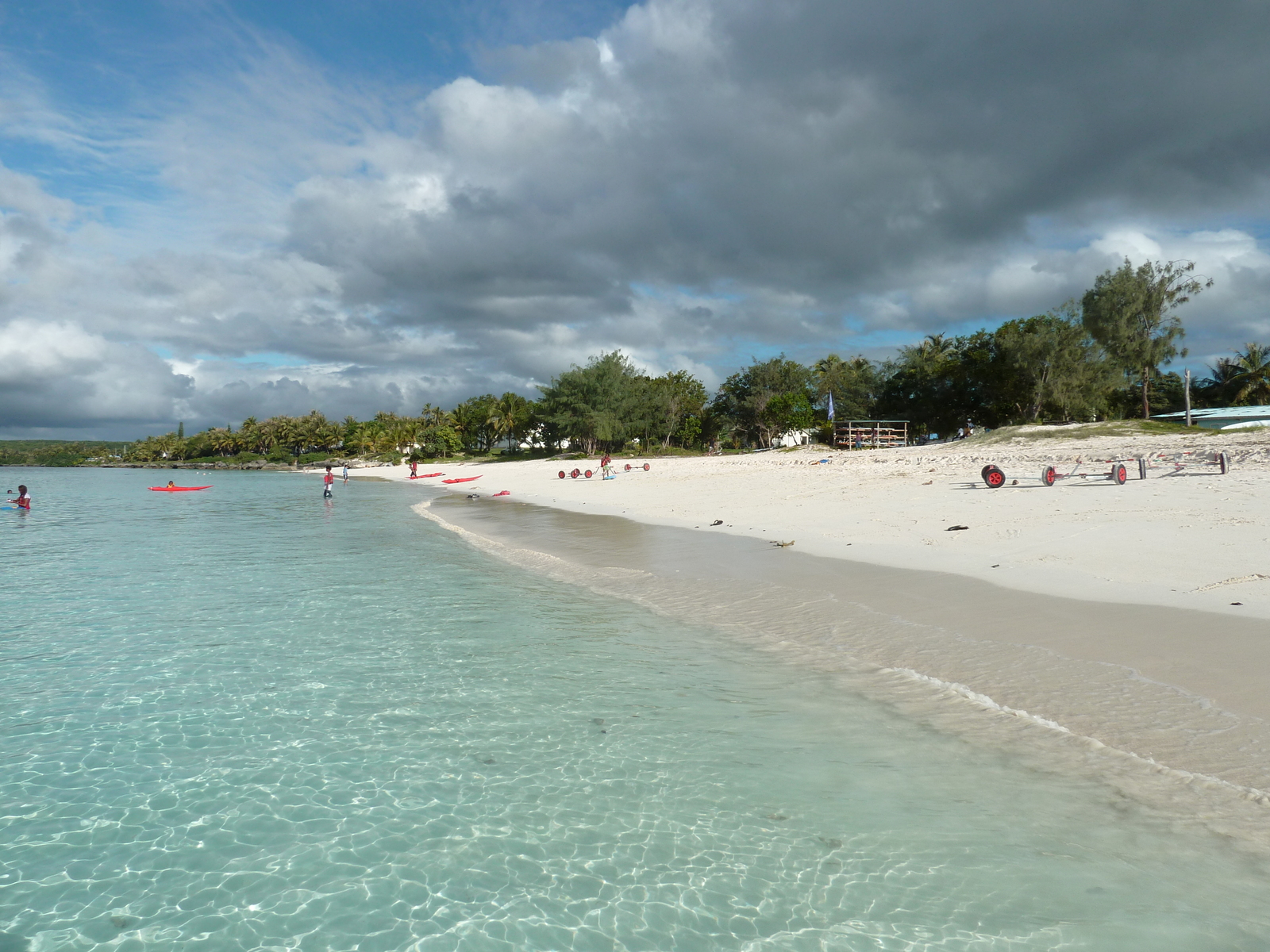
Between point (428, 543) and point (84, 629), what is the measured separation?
9.90m

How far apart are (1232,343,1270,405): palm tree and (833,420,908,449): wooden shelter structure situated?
3281 centimetres

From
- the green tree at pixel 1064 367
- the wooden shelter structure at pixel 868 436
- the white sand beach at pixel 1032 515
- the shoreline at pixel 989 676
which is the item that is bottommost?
the shoreline at pixel 989 676

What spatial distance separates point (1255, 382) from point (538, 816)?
87.4 m

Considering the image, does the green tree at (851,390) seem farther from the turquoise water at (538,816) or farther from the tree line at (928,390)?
the turquoise water at (538,816)

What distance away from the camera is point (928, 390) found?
68.1 meters

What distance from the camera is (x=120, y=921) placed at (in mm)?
4184

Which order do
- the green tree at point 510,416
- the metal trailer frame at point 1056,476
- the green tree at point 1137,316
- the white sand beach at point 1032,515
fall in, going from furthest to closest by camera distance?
the green tree at point 510,416, the green tree at point 1137,316, the metal trailer frame at point 1056,476, the white sand beach at point 1032,515

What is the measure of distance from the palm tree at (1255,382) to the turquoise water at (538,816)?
81693 mm

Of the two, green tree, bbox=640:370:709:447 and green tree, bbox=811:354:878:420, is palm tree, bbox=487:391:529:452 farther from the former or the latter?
green tree, bbox=811:354:878:420

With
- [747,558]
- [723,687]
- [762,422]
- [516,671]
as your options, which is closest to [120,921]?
[516,671]

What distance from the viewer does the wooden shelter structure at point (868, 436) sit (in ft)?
179

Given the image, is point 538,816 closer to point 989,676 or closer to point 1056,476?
point 989,676

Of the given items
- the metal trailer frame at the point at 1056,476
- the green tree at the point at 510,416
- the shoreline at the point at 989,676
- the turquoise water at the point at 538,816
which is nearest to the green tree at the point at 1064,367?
the metal trailer frame at the point at 1056,476

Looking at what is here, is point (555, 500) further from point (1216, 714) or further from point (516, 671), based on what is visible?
point (1216, 714)
